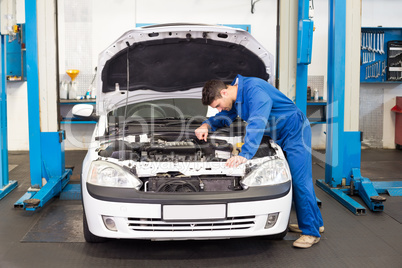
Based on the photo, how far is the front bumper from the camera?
2406 millimetres

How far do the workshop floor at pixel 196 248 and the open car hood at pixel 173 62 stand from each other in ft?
3.44

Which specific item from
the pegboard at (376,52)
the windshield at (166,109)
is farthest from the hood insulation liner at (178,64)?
the pegboard at (376,52)

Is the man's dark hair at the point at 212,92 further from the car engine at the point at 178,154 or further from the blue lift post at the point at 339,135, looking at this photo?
the blue lift post at the point at 339,135

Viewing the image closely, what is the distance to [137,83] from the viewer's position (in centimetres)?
358

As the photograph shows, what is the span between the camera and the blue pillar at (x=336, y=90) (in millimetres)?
4355

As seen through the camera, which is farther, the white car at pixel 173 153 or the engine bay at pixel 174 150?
the engine bay at pixel 174 150

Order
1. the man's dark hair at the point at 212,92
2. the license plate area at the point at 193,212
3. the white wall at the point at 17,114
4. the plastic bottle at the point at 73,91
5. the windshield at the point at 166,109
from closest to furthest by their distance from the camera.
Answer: the license plate area at the point at 193,212 → the man's dark hair at the point at 212,92 → the windshield at the point at 166,109 → the plastic bottle at the point at 73,91 → the white wall at the point at 17,114

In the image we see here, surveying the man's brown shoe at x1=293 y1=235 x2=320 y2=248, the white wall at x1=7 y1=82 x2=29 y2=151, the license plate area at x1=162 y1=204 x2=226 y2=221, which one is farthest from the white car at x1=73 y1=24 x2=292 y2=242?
the white wall at x1=7 y1=82 x2=29 y2=151

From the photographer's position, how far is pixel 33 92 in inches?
163

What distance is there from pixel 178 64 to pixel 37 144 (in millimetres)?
1705

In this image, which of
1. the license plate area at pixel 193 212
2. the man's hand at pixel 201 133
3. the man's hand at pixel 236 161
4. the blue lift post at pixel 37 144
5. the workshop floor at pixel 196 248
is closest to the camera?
the license plate area at pixel 193 212

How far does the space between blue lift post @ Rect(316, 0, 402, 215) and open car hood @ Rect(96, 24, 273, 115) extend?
1.25m

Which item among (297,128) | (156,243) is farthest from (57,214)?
(297,128)

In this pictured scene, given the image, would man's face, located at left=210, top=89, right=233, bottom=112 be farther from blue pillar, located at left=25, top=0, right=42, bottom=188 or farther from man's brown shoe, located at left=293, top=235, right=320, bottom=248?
blue pillar, located at left=25, top=0, right=42, bottom=188
